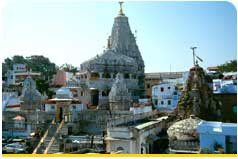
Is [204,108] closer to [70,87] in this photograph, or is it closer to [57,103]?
[57,103]

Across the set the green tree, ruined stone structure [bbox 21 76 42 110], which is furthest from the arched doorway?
the green tree

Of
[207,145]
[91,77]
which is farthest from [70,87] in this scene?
[207,145]

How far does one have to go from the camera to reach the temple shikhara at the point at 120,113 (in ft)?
35.7

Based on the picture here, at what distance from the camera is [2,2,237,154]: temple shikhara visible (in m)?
10.9

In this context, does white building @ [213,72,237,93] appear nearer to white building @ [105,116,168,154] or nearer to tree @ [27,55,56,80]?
white building @ [105,116,168,154]

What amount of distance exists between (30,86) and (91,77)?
13.2 ft

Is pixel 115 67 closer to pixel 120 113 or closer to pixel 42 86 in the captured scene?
pixel 42 86

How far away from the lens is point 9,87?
72.9ft

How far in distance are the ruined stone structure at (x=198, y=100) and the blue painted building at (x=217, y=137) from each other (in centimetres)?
287

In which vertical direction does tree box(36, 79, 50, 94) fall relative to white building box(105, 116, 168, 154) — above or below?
above

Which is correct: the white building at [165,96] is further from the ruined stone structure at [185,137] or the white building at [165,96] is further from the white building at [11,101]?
the ruined stone structure at [185,137]

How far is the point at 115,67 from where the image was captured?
19891mm

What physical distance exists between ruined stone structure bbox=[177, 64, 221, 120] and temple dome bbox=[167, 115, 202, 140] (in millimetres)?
1826

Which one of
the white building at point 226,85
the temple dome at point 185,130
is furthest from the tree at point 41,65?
the temple dome at point 185,130
